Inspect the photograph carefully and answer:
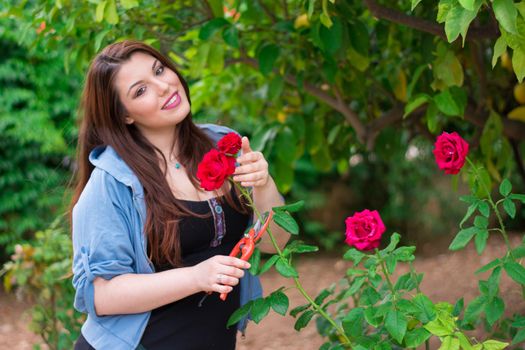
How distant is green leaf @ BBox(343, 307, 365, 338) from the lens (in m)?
1.71

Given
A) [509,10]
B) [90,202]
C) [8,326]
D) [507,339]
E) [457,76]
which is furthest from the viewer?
[8,326]

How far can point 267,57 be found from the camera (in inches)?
99.7

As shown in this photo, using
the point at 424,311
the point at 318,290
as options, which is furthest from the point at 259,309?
the point at 318,290

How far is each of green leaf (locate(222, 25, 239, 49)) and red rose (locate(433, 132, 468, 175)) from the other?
0.97m

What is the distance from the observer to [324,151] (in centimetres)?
319

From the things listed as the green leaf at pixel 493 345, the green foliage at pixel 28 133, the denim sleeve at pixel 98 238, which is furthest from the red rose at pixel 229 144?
the green foliage at pixel 28 133

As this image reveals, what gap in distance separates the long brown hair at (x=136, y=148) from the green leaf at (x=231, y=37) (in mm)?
445

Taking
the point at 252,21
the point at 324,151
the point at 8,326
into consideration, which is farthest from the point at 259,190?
the point at 8,326

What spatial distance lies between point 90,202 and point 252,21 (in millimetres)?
1087

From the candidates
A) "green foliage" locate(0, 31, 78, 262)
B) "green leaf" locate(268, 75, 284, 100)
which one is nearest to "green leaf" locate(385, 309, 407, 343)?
"green leaf" locate(268, 75, 284, 100)

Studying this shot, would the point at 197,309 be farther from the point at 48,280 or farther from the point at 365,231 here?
the point at 48,280

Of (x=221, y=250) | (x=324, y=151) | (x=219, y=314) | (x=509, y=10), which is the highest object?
(x=509, y=10)

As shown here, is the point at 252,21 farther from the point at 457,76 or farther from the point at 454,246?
the point at 454,246

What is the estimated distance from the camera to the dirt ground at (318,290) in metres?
3.18
